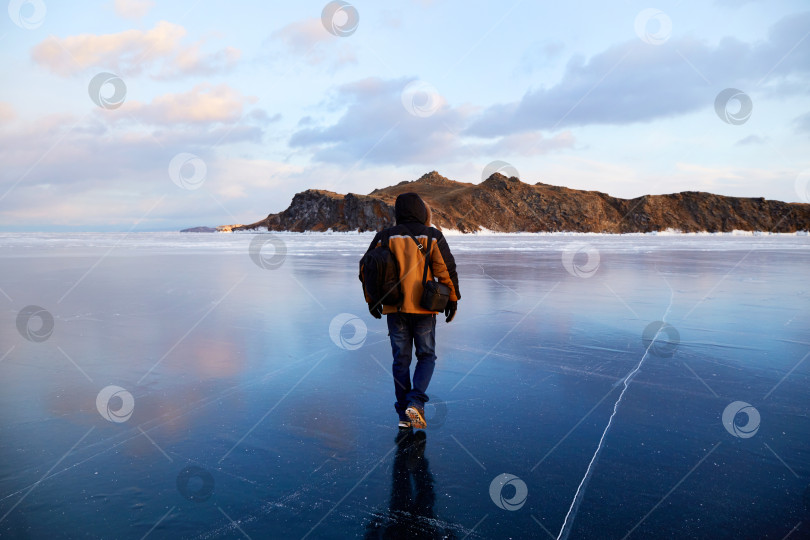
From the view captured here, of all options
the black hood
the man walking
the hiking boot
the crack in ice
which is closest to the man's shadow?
the hiking boot

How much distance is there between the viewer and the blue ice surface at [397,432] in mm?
2787

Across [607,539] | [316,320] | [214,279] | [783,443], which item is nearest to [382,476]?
[607,539]

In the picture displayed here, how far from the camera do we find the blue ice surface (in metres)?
2.79

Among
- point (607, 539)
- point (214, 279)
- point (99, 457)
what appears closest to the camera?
point (607, 539)

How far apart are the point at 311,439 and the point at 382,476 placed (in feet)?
2.55

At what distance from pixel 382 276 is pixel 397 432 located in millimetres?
1258

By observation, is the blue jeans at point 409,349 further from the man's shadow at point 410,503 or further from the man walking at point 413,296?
the man's shadow at point 410,503

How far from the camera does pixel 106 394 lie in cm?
475

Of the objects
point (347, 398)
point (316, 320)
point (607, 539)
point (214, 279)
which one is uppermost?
point (214, 279)

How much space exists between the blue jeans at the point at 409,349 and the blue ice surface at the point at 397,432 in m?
0.31

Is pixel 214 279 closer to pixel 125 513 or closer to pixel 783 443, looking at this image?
pixel 125 513

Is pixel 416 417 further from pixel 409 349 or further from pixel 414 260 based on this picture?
pixel 414 260

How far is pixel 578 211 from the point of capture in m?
177

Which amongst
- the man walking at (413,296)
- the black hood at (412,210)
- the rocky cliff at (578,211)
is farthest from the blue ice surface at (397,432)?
the rocky cliff at (578,211)
